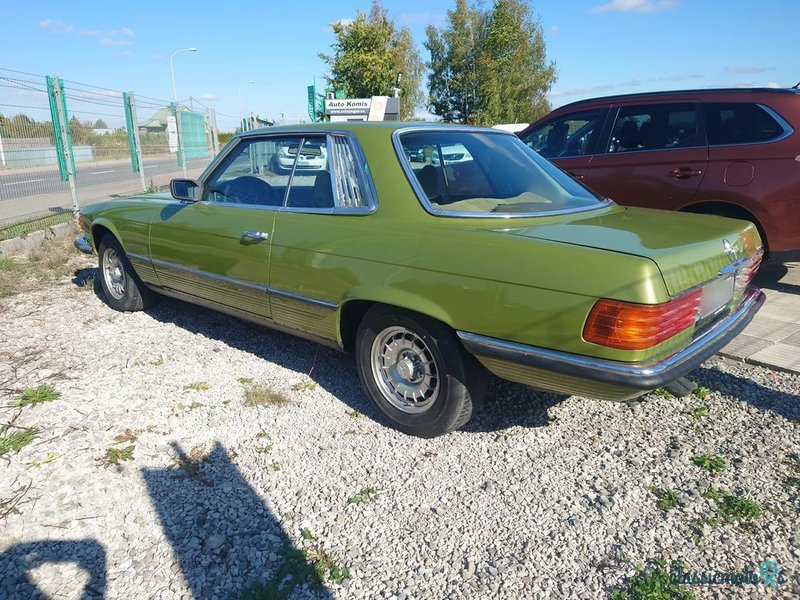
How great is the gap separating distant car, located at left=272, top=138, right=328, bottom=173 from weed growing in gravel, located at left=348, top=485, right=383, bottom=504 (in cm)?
191

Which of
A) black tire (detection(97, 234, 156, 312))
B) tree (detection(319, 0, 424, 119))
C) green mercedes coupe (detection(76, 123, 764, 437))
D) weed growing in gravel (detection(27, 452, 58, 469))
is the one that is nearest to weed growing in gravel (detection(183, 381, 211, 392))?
green mercedes coupe (detection(76, 123, 764, 437))

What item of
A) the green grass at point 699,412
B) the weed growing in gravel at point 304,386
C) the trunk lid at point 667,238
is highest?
the trunk lid at point 667,238

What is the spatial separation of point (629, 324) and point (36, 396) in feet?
11.2

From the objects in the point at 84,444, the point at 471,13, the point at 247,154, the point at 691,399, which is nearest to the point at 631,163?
the point at 691,399

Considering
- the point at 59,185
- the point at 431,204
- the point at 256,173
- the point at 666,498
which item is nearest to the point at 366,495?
the point at 666,498

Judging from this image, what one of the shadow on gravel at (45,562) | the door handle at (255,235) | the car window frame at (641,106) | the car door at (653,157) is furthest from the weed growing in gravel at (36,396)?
the car window frame at (641,106)

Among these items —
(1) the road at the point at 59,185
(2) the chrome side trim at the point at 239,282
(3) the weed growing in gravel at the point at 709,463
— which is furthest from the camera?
(1) the road at the point at 59,185

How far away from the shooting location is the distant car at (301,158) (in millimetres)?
3572

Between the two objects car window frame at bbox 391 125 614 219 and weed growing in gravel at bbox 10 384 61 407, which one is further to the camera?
weed growing in gravel at bbox 10 384 61 407

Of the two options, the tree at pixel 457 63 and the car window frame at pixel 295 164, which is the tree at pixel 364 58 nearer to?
the tree at pixel 457 63

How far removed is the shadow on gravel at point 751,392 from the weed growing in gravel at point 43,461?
3.80 metres

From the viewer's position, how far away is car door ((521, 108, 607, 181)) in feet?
20.3

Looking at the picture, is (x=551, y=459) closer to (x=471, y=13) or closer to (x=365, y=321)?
(x=365, y=321)

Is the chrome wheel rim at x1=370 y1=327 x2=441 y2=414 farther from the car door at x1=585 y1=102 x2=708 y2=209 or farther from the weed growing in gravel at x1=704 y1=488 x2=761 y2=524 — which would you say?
the car door at x1=585 y1=102 x2=708 y2=209
